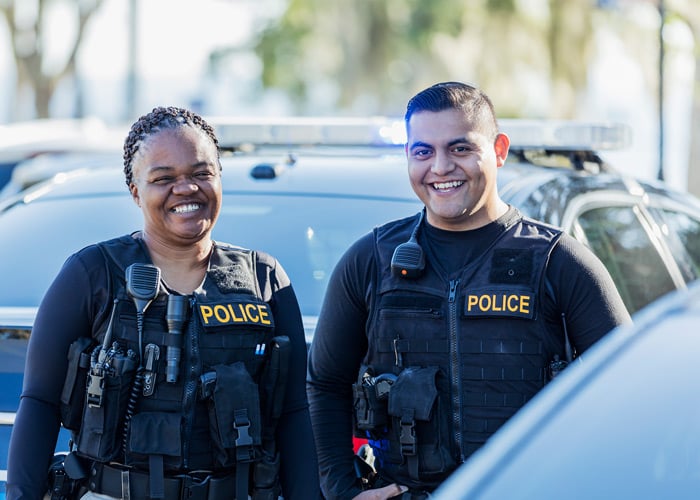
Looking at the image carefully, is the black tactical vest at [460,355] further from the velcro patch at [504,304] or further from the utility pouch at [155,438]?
the utility pouch at [155,438]

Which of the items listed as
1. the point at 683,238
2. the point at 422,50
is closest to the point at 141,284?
the point at 683,238

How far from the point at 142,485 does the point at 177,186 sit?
2.28ft

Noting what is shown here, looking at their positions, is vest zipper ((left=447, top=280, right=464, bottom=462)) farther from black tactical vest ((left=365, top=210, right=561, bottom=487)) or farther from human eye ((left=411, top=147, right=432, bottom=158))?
human eye ((left=411, top=147, right=432, bottom=158))

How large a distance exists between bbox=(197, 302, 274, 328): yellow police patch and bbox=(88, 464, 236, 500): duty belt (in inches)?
14.0

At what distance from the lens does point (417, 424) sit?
10.0 feet

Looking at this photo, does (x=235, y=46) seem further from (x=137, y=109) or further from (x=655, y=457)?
(x=655, y=457)

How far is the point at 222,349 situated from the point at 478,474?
122cm

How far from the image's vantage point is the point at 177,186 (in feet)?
10.1

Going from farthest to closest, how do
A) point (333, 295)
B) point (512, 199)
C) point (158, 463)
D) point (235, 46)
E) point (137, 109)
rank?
1. point (235, 46)
2. point (137, 109)
3. point (512, 199)
4. point (333, 295)
5. point (158, 463)

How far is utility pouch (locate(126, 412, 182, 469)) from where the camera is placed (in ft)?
9.48

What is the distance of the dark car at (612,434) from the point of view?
1.91 m

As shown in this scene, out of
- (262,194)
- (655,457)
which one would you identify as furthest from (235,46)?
(655,457)

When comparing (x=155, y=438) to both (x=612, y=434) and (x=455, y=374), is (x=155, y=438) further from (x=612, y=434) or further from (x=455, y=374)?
(x=612, y=434)

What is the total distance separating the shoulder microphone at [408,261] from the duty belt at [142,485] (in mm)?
651
